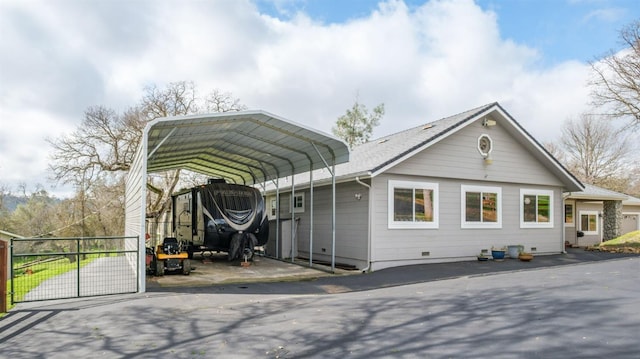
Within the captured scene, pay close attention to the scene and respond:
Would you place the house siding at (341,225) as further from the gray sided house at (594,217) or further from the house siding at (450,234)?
the gray sided house at (594,217)

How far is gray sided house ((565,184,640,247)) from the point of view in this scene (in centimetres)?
2030

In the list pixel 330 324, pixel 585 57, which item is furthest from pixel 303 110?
pixel 330 324

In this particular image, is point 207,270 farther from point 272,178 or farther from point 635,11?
point 635,11

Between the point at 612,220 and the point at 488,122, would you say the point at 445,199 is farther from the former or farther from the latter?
the point at 612,220

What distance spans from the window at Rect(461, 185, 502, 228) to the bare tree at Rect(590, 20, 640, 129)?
1378 cm

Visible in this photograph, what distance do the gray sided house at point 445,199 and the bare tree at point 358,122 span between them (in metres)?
24.0

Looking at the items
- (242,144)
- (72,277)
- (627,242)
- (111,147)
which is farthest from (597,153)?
(72,277)

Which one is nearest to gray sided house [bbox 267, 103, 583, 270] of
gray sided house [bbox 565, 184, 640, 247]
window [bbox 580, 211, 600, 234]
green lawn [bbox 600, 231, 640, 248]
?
green lawn [bbox 600, 231, 640, 248]

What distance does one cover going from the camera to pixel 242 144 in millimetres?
13445

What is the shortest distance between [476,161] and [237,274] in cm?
852

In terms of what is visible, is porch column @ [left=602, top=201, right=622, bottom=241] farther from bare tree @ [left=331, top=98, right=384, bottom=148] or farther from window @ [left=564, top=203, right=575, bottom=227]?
bare tree @ [left=331, top=98, right=384, bottom=148]

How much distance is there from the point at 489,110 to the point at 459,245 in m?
4.53

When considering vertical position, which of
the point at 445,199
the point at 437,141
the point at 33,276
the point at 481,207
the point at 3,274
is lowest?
the point at 33,276

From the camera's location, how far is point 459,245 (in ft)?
46.3
